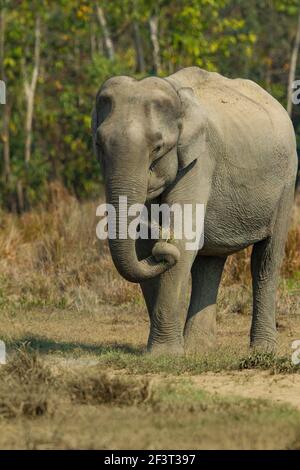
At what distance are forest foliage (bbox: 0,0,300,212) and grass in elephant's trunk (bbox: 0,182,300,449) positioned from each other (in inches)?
209

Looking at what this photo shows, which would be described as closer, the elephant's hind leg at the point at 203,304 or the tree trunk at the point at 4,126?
the elephant's hind leg at the point at 203,304

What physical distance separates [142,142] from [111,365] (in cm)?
156

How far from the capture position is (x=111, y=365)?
30.7 feet

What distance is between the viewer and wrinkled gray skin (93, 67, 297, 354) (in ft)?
29.7

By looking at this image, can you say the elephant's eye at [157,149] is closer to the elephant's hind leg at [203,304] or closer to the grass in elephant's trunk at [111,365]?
the grass in elephant's trunk at [111,365]

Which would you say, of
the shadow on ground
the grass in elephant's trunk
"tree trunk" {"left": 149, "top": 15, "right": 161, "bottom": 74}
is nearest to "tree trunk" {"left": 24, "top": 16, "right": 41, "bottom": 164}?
"tree trunk" {"left": 149, "top": 15, "right": 161, "bottom": 74}

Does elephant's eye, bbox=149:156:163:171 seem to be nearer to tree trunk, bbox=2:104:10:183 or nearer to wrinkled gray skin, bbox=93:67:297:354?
wrinkled gray skin, bbox=93:67:297:354

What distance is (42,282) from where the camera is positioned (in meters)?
14.2

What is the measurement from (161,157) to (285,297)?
14.5 ft

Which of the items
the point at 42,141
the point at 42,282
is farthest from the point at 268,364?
the point at 42,141

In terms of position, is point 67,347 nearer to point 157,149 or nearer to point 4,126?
point 157,149

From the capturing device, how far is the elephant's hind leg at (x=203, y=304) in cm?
1091

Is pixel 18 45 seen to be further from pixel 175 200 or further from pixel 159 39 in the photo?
pixel 175 200

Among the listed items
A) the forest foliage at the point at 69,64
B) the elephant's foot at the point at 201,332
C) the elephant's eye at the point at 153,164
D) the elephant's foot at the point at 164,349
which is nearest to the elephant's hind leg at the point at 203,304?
the elephant's foot at the point at 201,332
